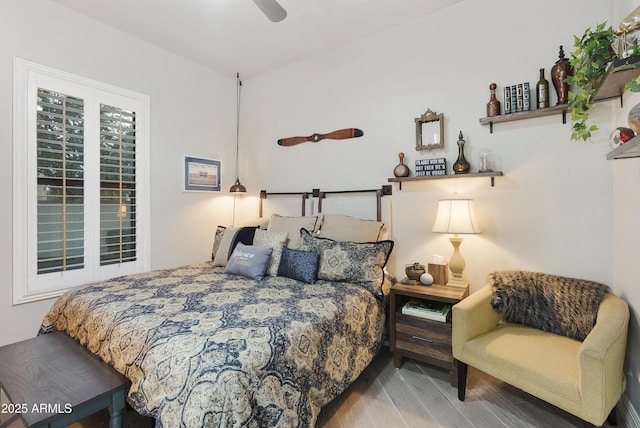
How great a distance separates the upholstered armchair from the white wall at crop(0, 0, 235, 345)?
9.63 ft

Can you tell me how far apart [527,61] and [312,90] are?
200cm

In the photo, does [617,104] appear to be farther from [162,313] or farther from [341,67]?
[162,313]

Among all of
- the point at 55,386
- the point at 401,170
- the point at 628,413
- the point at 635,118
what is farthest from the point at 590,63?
the point at 55,386

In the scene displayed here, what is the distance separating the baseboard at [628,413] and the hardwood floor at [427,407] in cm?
5

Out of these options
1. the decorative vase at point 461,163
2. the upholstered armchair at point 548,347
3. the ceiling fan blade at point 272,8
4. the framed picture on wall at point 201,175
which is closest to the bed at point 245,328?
the upholstered armchair at point 548,347

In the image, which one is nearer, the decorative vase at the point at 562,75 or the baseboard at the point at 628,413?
the baseboard at the point at 628,413

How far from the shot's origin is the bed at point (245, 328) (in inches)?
44.4

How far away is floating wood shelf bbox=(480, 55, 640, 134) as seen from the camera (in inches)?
50.3

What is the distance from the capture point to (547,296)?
1897mm

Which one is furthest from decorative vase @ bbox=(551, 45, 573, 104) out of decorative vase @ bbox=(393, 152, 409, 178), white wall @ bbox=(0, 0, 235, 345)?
white wall @ bbox=(0, 0, 235, 345)

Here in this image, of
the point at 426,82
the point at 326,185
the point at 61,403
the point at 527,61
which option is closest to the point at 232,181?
the point at 326,185

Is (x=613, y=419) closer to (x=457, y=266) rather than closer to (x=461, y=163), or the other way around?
(x=457, y=266)

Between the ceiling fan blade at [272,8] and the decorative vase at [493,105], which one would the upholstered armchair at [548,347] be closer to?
the decorative vase at [493,105]

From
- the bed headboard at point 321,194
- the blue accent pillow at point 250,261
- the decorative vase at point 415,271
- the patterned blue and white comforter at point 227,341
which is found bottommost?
the patterned blue and white comforter at point 227,341
